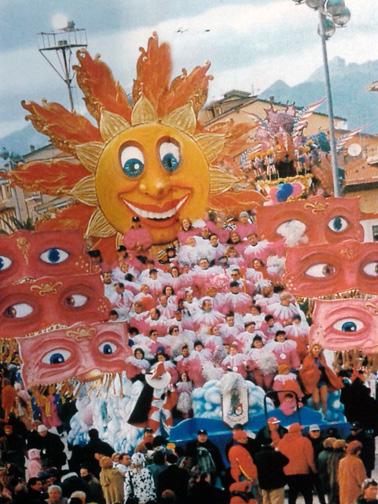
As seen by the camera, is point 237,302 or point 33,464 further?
point 237,302

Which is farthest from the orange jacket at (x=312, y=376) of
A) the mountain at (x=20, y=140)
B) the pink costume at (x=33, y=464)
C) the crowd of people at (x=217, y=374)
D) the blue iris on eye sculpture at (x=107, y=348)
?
the mountain at (x=20, y=140)

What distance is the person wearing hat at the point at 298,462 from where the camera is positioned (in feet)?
18.0

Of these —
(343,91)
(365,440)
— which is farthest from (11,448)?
(343,91)

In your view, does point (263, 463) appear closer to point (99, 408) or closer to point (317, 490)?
point (317, 490)

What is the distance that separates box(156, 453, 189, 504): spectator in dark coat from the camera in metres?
5.46

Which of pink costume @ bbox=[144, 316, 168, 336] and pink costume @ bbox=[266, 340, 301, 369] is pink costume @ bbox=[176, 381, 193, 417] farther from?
pink costume @ bbox=[266, 340, 301, 369]

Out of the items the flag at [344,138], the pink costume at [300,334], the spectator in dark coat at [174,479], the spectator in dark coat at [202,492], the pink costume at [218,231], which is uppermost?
the flag at [344,138]

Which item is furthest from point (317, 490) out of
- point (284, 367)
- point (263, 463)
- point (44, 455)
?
point (44, 455)

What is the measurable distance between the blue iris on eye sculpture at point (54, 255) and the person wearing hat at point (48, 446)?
3.18 ft

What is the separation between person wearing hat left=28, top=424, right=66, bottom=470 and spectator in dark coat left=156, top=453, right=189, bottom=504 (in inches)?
23.6

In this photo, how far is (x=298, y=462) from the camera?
549cm

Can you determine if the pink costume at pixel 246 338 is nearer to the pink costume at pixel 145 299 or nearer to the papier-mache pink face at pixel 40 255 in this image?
the pink costume at pixel 145 299

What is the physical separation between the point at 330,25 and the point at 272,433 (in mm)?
2468

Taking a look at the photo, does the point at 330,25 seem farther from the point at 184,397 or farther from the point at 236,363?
the point at 184,397
